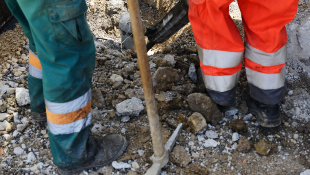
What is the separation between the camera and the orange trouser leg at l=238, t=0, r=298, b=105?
161cm

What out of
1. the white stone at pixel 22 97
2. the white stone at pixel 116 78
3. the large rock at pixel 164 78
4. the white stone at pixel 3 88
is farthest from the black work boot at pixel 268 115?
the white stone at pixel 3 88

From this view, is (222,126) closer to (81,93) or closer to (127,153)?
(127,153)

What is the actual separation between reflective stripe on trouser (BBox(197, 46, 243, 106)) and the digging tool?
0.41 metres

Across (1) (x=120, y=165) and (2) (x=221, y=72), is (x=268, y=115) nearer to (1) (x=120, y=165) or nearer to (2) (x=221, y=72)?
(2) (x=221, y=72)

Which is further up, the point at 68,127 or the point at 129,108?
the point at 68,127

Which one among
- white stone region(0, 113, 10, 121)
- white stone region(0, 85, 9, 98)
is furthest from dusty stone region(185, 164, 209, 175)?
white stone region(0, 85, 9, 98)

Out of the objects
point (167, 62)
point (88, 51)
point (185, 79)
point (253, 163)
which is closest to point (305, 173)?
point (253, 163)

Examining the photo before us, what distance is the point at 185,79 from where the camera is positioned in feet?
8.00

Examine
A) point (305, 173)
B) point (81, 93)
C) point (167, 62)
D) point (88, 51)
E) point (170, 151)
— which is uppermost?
point (88, 51)

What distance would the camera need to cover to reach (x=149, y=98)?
1.48 m

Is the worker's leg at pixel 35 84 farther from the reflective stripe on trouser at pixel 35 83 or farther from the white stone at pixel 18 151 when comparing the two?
the white stone at pixel 18 151

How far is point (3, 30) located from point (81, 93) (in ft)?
6.40

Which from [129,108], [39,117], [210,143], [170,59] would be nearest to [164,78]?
[170,59]

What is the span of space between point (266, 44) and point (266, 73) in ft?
0.72
